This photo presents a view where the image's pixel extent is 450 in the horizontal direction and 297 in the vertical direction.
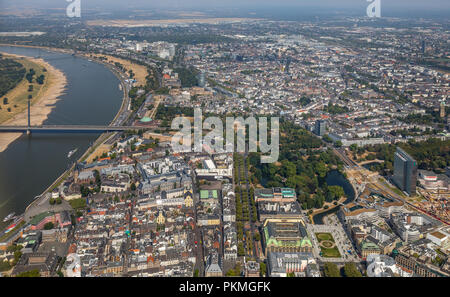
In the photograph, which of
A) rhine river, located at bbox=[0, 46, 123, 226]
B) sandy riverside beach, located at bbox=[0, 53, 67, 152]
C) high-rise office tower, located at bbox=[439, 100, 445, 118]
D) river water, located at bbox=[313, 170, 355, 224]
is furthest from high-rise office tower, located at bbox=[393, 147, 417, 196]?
sandy riverside beach, located at bbox=[0, 53, 67, 152]

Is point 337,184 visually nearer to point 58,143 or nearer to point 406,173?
point 406,173

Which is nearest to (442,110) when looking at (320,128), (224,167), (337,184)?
(320,128)

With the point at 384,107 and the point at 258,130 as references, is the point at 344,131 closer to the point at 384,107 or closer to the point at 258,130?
the point at 258,130

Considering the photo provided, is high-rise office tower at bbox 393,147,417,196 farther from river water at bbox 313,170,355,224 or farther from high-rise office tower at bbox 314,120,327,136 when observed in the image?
high-rise office tower at bbox 314,120,327,136

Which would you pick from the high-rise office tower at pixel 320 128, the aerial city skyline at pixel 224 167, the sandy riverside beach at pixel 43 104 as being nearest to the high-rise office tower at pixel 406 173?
the aerial city skyline at pixel 224 167

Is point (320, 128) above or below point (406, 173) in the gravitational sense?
above

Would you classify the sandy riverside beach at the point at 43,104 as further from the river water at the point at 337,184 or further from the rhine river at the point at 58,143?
the river water at the point at 337,184
